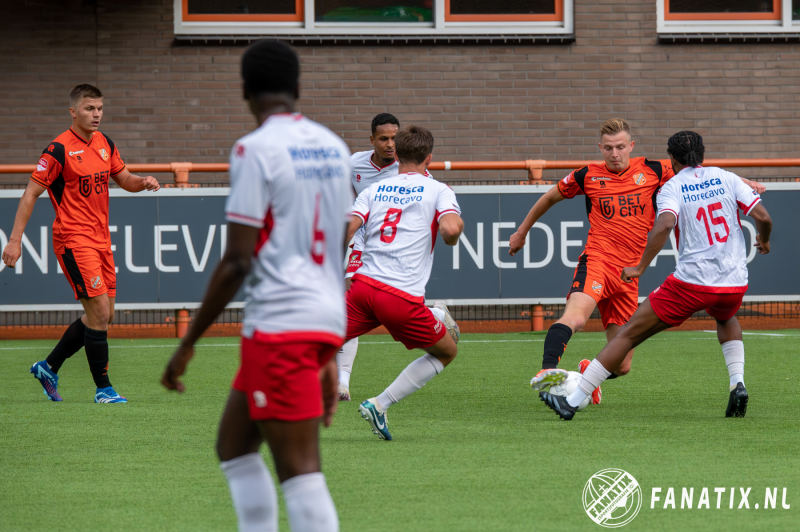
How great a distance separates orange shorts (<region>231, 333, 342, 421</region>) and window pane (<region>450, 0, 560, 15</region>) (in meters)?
11.1

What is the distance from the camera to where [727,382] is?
7863 millimetres

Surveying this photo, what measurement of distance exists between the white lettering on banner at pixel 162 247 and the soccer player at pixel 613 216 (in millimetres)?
5321

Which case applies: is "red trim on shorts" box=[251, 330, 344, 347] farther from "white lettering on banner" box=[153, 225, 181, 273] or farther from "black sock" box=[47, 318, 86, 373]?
"white lettering on banner" box=[153, 225, 181, 273]

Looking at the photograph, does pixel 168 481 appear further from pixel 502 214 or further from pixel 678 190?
pixel 502 214

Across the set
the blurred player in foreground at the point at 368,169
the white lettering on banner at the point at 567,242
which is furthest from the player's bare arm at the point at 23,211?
the white lettering on banner at the point at 567,242

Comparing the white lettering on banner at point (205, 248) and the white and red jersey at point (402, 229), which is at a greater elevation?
the white and red jersey at point (402, 229)

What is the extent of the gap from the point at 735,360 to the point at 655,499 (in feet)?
8.20

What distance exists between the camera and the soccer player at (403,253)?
5379 mm

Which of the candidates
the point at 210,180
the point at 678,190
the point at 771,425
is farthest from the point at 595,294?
the point at 210,180

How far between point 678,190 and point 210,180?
24.5 feet

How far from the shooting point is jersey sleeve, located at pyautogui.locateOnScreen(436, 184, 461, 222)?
5.17 metres

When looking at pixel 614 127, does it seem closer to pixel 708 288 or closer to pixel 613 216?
pixel 613 216

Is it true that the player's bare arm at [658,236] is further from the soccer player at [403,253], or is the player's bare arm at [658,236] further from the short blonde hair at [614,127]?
the soccer player at [403,253]

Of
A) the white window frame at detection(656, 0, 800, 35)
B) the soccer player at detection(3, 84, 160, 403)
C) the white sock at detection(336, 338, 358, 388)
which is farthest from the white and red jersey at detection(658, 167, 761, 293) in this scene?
the white window frame at detection(656, 0, 800, 35)
